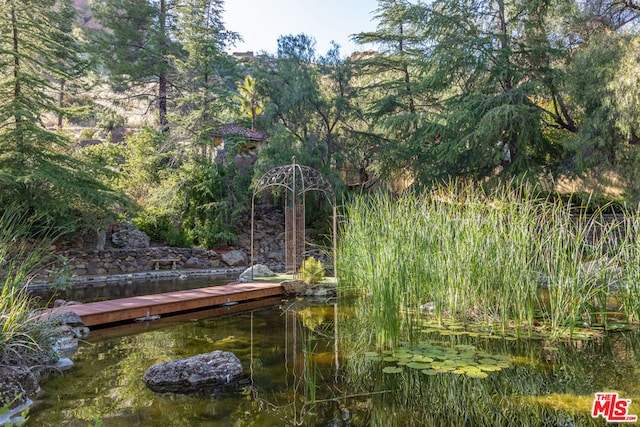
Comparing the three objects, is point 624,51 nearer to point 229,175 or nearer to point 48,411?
point 229,175

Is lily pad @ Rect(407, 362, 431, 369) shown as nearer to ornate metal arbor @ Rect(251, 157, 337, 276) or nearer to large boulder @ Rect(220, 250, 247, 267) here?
ornate metal arbor @ Rect(251, 157, 337, 276)

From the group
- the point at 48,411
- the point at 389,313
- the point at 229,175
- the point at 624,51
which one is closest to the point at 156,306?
the point at 48,411

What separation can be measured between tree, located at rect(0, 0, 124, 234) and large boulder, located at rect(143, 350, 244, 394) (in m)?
5.86

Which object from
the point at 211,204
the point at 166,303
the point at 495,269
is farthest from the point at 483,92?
the point at 166,303

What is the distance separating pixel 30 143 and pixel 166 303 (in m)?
5.05

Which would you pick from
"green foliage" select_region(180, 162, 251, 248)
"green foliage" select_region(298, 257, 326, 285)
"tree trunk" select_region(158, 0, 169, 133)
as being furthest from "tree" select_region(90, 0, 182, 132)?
"green foliage" select_region(298, 257, 326, 285)

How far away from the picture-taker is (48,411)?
2.59 metres

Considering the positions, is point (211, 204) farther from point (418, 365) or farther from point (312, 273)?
point (418, 365)

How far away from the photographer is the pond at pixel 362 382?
2.46m

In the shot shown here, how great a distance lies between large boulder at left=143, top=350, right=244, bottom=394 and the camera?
9.80 ft

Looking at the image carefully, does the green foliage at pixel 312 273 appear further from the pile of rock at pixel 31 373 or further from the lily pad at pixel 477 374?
the lily pad at pixel 477 374

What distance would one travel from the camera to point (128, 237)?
10461 millimetres

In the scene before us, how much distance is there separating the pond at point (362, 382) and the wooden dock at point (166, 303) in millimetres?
617

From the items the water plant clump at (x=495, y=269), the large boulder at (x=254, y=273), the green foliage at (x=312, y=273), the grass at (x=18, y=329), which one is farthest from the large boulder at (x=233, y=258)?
the grass at (x=18, y=329)
